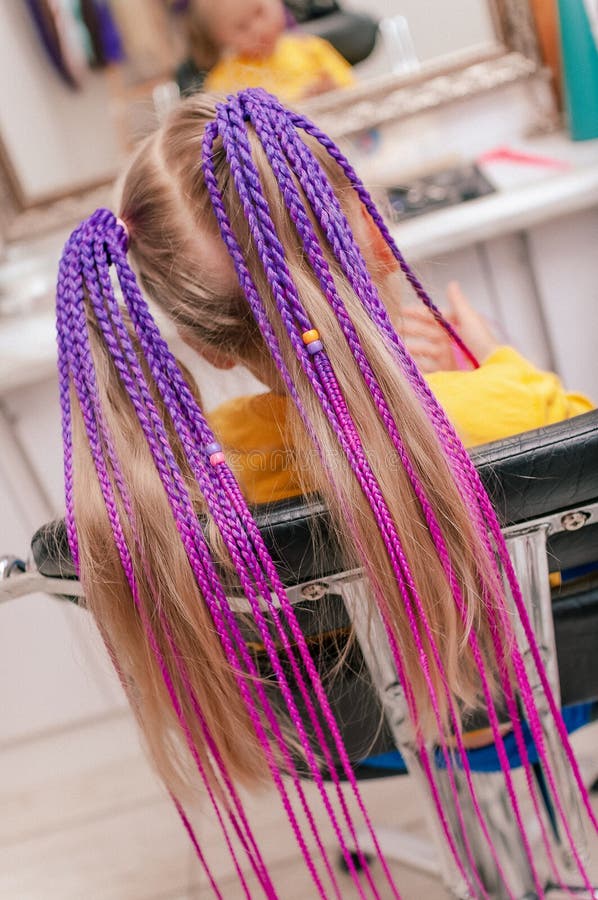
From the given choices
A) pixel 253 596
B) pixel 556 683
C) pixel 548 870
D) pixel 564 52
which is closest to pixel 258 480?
pixel 253 596

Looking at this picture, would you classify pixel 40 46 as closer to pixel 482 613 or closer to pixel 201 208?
pixel 201 208

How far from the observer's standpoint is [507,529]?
573mm

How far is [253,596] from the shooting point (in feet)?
1.84

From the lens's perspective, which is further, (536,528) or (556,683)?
(556,683)

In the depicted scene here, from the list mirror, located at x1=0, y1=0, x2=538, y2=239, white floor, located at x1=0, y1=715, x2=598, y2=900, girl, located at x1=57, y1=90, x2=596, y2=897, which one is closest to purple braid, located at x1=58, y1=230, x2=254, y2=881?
girl, located at x1=57, y1=90, x2=596, y2=897

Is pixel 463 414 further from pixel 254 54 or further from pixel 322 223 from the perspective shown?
pixel 254 54

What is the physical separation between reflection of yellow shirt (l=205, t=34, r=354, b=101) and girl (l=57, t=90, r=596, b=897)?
2.69ft

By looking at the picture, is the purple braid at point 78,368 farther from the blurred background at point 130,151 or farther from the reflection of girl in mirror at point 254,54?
the reflection of girl in mirror at point 254,54

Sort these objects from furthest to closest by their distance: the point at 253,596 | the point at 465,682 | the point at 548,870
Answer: the point at 548,870
the point at 465,682
the point at 253,596

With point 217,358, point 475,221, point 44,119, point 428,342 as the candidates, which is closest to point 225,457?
point 217,358

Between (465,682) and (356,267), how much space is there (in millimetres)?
373

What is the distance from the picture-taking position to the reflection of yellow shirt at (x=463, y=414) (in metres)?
0.69

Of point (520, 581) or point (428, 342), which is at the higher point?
point (428, 342)

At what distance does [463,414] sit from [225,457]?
9.0 inches
